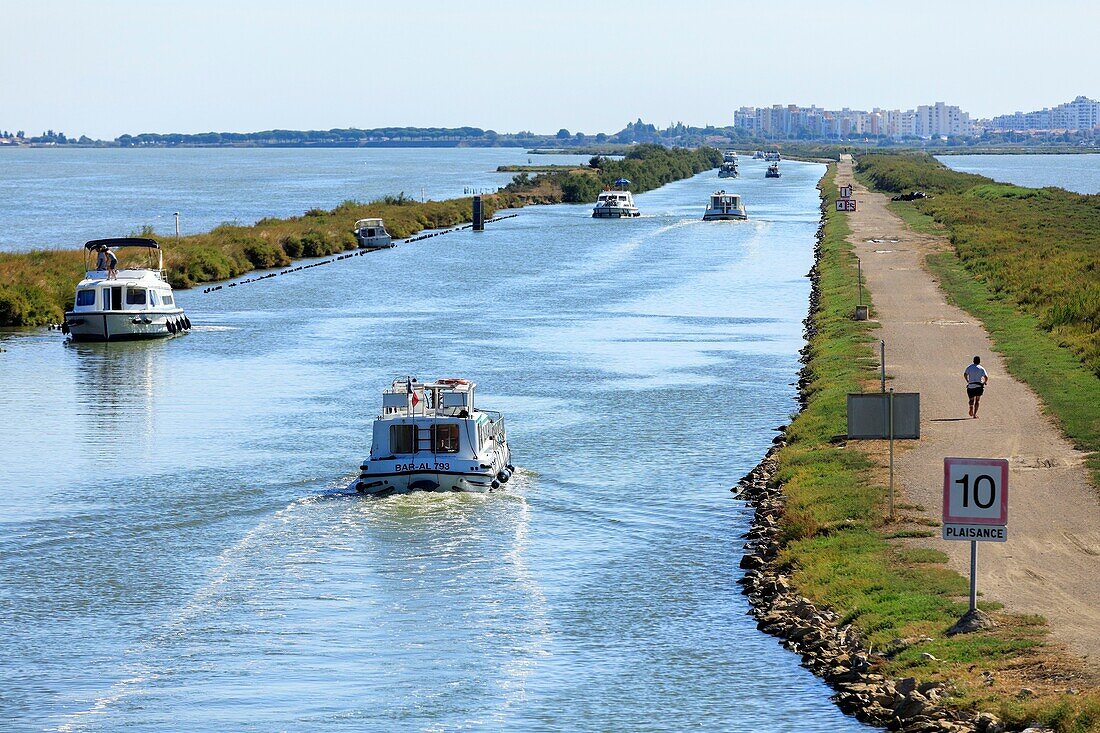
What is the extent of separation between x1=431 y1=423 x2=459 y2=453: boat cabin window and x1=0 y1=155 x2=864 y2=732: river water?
49.7 inches

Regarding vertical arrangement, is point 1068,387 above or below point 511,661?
above

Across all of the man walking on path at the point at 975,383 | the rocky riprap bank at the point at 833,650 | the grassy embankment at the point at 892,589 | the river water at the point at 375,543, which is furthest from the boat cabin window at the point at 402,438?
the man walking on path at the point at 975,383

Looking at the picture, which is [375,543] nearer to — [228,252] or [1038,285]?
[1038,285]

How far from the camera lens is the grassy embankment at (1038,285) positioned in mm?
44594

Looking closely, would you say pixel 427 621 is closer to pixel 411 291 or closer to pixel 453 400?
pixel 453 400

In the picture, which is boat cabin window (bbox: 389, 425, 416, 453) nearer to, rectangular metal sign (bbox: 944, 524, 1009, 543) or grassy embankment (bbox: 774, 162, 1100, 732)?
grassy embankment (bbox: 774, 162, 1100, 732)

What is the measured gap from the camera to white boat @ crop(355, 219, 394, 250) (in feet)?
403

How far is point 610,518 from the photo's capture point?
36281 millimetres

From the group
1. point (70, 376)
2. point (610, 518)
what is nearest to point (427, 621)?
point (610, 518)

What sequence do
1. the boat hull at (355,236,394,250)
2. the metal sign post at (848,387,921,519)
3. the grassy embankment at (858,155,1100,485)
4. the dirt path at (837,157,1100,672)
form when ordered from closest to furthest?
the dirt path at (837,157,1100,672), the metal sign post at (848,387,921,519), the grassy embankment at (858,155,1100,485), the boat hull at (355,236,394,250)

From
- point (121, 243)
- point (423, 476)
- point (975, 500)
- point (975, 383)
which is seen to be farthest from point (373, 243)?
point (975, 500)

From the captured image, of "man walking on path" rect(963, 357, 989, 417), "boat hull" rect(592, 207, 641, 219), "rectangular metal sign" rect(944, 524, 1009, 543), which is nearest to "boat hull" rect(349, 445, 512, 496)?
"man walking on path" rect(963, 357, 989, 417)

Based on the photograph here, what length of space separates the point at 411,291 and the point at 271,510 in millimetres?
53137

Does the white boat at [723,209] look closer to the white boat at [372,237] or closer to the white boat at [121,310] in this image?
the white boat at [372,237]
